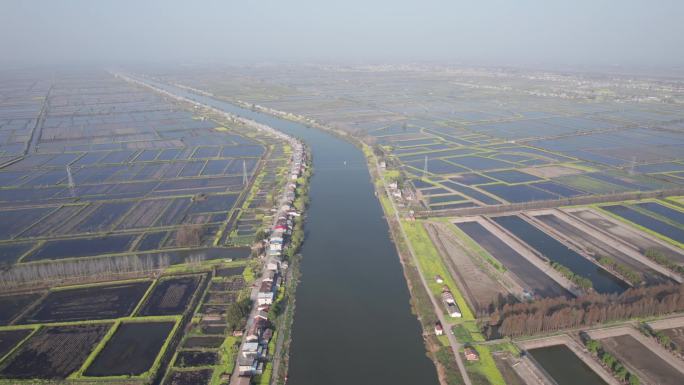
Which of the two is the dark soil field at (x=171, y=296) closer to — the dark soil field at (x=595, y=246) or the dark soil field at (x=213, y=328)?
the dark soil field at (x=213, y=328)

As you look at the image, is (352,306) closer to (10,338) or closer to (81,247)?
(10,338)

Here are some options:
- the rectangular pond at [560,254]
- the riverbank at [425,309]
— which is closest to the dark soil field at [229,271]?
the riverbank at [425,309]

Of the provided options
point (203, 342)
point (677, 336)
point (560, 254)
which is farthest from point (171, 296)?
point (677, 336)

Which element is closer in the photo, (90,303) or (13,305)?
(13,305)

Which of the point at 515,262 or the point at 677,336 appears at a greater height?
the point at 515,262

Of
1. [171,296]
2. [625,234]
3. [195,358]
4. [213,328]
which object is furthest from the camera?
[625,234]

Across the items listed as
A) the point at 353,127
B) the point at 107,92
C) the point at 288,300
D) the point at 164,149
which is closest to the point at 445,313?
the point at 288,300

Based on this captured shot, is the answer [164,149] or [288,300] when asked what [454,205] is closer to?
[288,300]
